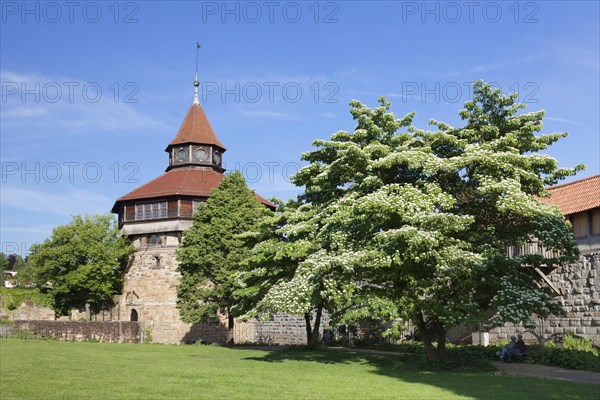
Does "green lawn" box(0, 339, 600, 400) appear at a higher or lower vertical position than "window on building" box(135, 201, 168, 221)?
lower

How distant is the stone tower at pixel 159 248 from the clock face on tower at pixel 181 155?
9.07ft

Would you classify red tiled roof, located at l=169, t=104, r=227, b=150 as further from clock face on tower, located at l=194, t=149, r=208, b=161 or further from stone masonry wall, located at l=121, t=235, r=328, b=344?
stone masonry wall, located at l=121, t=235, r=328, b=344

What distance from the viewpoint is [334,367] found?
19609mm

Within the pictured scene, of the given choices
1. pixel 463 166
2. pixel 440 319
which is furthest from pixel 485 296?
pixel 463 166

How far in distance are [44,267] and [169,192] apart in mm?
11803

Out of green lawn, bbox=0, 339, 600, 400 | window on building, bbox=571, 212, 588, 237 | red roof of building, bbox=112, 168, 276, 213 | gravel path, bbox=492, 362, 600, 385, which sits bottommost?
gravel path, bbox=492, 362, 600, 385

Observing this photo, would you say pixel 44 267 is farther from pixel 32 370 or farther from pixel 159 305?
pixel 32 370

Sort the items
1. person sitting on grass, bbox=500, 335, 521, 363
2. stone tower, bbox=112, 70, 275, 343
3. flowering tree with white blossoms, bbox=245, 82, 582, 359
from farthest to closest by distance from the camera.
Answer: stone tower, bbox=112, 70, 275, 343, person sitting on grass, bbox=500, 335, 521, 363, flowering tree with white blossoms, bbox=245, 82, 582, 359

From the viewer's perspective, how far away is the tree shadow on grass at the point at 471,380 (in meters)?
12.9

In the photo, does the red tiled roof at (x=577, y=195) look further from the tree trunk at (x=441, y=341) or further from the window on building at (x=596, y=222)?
the tree trunk at (x=441, y=341)

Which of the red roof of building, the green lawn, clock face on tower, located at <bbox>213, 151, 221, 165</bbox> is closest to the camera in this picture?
the green lawn

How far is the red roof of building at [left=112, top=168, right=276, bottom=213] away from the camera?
161 ft

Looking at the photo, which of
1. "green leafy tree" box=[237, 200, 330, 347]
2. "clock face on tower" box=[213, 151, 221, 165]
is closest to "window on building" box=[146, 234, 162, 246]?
"clock face on tower" box=[213, 151, 221, 165]

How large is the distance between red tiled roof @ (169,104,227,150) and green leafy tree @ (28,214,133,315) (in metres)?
10.3
